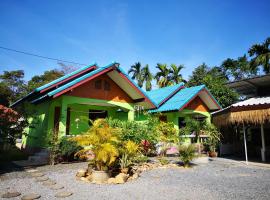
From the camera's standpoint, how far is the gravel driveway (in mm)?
5637

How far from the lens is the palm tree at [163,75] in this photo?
3784 centimetres

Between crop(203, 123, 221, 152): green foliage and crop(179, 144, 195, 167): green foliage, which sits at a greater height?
crop(203, 123, 221, 152): green foliage

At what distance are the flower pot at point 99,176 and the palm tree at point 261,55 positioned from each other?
23532 millimetres

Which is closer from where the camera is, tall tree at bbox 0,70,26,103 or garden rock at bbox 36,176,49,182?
garden rock at bbox 36,176,49,182

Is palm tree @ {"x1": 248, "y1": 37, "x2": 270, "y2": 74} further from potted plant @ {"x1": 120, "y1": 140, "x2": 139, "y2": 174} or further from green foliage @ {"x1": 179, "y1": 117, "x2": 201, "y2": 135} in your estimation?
potted plant @ {"x1": 120, "y1": 140, "x2": 139, "y2": 174}

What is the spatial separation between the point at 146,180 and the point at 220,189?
7.76 feet

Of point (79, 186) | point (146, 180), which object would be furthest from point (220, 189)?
point (79, 186)

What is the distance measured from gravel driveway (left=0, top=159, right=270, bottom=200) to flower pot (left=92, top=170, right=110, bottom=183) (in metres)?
0.34

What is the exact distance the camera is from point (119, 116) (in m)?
16.9

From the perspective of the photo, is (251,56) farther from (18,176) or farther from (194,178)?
(18,176)

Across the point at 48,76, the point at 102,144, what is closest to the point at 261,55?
the point at 102,144

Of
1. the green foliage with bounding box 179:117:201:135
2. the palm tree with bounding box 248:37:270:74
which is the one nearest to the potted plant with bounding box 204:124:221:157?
the green foliage with bounding box 179:117:201:135

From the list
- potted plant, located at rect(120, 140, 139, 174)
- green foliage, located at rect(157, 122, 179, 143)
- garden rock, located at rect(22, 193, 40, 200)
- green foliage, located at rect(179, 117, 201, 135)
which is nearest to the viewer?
garden rock, located at rect(22, 193, 40, 200)

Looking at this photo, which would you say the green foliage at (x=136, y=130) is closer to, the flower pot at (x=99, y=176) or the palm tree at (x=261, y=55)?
the flower pot at (x=99, y=176)
